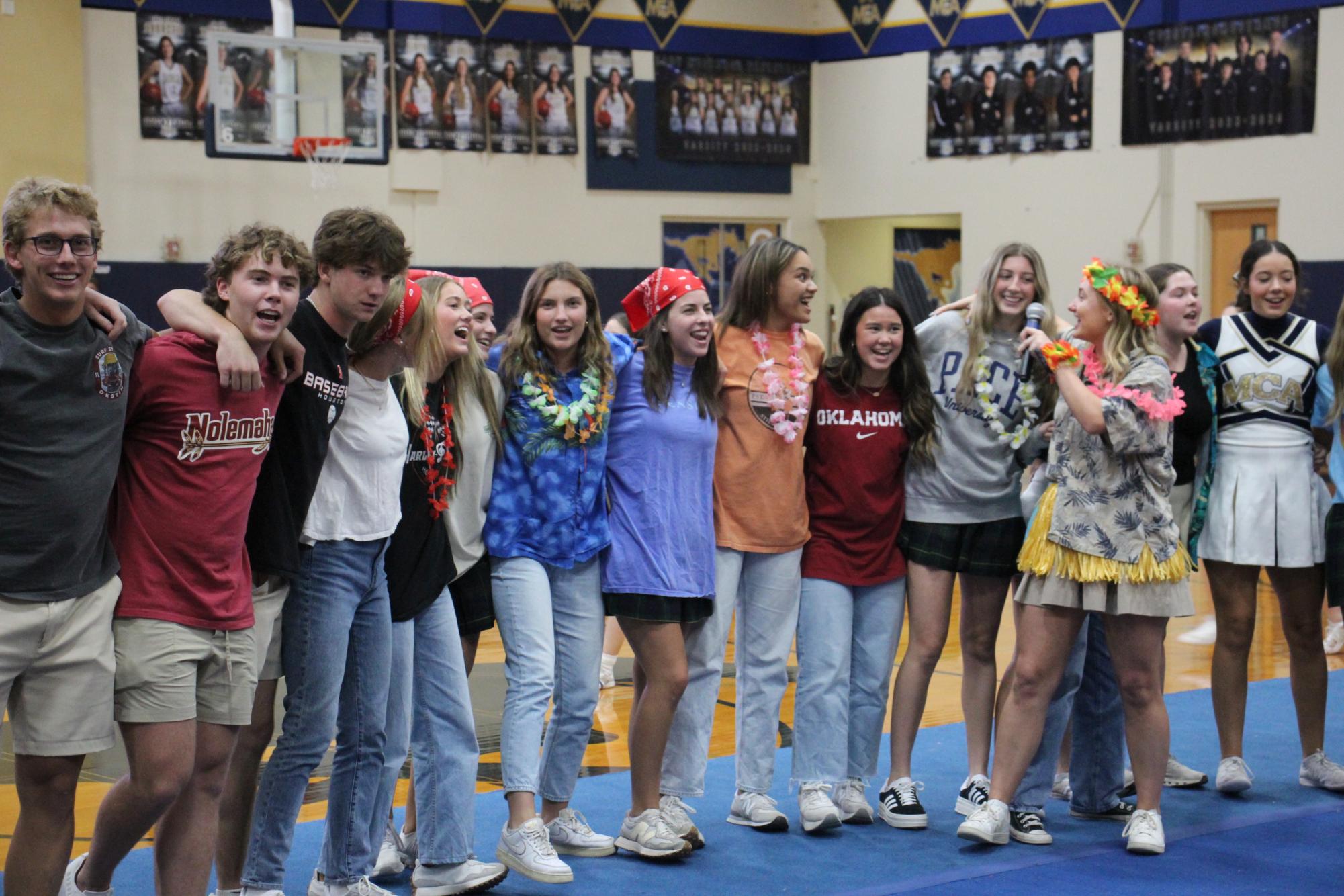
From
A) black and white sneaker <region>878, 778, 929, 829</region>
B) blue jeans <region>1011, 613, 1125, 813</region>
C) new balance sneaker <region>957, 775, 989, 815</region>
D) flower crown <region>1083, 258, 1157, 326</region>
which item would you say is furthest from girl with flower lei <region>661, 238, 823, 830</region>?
blue jeans <region>1011, 613, 1125, 813</region>

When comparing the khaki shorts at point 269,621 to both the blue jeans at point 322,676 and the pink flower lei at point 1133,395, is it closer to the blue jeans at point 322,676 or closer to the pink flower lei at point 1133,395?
the blue jeans at point 322,676

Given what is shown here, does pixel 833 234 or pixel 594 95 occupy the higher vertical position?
pixel 594 95

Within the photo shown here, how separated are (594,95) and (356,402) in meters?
11.3

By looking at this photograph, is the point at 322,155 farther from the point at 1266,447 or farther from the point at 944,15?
the point at 1266,447

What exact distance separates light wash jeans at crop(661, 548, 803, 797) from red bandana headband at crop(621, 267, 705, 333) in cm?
70

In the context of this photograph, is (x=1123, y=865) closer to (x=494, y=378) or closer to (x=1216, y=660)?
(x=1216, y=660)

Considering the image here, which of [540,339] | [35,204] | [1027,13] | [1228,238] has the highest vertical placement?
[1027,13]

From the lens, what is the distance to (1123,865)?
12.8ft

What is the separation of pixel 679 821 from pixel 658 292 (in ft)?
4.77

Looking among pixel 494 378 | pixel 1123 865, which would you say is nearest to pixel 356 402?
pixel 494 378

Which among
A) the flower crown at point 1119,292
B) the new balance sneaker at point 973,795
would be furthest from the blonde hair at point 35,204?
the new balance sneaker at point 973,795

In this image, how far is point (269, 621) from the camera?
3057mm

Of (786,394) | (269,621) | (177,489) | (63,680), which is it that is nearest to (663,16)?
(786,394)

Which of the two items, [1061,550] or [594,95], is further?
[594,95]
